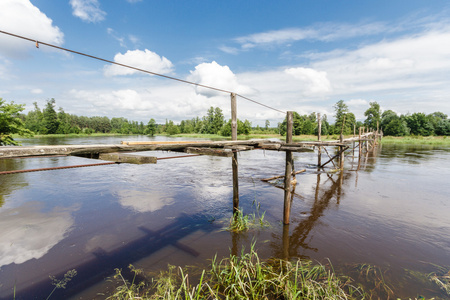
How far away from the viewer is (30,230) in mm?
7551

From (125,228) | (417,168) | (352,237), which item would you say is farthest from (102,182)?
(417,168)

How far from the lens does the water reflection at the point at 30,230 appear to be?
6211 millimetres

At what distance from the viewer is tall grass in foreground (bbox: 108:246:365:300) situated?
4.05 m

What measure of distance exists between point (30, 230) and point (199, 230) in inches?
252

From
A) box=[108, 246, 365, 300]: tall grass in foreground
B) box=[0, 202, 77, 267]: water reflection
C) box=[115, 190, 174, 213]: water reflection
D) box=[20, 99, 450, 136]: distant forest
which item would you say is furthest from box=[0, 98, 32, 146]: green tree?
box=[20, 99, 450, 136]: distant forest

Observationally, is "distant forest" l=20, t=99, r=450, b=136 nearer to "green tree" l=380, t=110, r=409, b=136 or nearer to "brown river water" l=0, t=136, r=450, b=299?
"green tree" l=380, t=110, r=409, b=136

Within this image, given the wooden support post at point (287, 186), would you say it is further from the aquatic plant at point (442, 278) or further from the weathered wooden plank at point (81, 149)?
the aquatic plant at point (442, 278)

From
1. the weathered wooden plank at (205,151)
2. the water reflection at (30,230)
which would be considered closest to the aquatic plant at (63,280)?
the water reflection at (30,230)

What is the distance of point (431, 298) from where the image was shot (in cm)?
445

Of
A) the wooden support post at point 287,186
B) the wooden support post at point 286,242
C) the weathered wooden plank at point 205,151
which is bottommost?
the wooden support post at point 286,242

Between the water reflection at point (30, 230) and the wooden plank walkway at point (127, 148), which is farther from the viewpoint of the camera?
the water reflection at point (30, 230)

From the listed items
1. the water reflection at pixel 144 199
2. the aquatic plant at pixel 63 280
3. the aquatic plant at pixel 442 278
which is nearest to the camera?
the aquatic plant at pixel 442 278

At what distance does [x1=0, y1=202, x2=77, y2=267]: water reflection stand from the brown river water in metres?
0.04

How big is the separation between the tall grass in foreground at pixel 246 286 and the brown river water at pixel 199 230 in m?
0.59
